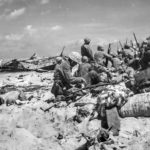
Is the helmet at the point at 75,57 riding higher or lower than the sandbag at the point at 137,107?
higher

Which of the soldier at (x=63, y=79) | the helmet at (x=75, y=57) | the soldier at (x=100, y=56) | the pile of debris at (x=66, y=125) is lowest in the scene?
the pile of debris at (x=66, y=125)

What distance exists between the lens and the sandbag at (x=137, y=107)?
7699mm

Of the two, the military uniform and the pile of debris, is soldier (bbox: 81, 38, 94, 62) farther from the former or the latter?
the pile of debris

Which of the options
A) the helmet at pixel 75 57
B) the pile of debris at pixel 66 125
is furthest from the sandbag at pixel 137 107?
the helmet at pixel 75 57

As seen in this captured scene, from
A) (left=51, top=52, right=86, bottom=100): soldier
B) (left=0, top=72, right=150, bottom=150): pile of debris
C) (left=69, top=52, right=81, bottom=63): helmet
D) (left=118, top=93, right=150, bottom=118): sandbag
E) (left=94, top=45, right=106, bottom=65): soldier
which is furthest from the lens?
(left=69, top=52, right=81, bottom=63): helmet

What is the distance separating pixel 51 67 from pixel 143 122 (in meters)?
11.4

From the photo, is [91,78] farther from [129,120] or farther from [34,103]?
[129,120]

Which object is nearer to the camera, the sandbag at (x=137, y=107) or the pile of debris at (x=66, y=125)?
the pile of debris at (x=66, y=125)

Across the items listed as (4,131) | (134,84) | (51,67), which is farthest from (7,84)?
(134,84)

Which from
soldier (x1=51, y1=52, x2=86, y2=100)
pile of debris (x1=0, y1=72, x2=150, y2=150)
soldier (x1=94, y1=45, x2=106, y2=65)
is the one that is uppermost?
soldier (x1=94, y1=45, x2=106, y2=65)

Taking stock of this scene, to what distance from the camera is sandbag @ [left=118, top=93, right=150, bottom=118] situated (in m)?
7.70

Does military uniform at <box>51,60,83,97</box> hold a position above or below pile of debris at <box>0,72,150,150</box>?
above

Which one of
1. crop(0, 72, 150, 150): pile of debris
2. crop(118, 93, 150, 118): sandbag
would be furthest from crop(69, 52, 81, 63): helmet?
crop(118, 93, 150, 118): sandbag

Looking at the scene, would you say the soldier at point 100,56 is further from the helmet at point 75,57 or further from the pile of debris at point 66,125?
Answer: the pile of debris at point 66,125
